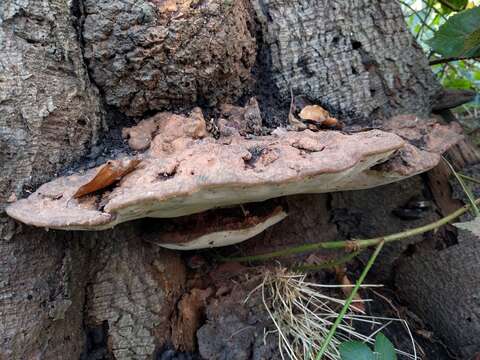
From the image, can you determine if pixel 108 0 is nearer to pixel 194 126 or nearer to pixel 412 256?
pixel 194 126

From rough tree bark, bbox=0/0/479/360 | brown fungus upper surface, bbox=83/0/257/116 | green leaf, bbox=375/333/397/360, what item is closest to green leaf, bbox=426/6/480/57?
rough tree bark, bbox=0/0/479/360

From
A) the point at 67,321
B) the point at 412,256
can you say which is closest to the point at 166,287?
the point at 67,321

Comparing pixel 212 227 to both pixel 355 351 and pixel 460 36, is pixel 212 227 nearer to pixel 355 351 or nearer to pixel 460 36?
pixel 355 351

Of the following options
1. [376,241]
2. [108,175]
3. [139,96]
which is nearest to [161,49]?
[139,96]

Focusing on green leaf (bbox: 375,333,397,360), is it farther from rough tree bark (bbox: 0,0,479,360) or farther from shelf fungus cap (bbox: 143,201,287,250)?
shelf fungus cap (bbox: 143,201,287,250)

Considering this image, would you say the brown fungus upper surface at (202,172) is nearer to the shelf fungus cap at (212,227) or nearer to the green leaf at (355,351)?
the shelf fungus cap at (212,227)

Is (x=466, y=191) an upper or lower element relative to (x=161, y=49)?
lower

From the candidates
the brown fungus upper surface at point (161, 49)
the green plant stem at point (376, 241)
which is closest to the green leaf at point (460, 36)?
the green plant stem at point (376, 241)
